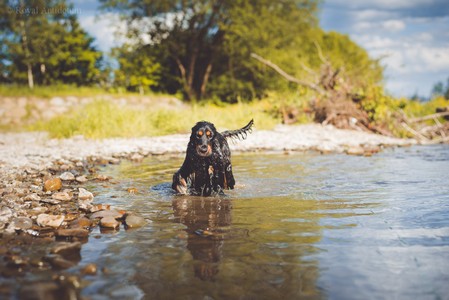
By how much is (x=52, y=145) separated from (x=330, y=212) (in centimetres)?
933

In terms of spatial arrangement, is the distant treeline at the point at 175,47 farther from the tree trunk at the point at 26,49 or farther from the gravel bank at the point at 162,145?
the gravel bank at the point at 162,145

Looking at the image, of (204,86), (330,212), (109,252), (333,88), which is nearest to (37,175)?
(109,252)

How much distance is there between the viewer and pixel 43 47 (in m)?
26.7

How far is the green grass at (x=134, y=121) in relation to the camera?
13.1m

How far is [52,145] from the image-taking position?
11.4 meters

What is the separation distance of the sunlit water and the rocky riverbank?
0.19 metres

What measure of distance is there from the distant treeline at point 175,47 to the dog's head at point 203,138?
22178 millimetres

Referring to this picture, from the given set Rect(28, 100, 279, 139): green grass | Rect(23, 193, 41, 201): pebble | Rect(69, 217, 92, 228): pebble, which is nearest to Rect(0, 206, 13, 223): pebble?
Rect(23, 193, 41, 201): pebble

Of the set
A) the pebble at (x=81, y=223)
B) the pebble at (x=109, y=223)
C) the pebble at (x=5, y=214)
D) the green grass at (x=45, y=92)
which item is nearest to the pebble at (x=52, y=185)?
the pebble at (x=5, y=214)

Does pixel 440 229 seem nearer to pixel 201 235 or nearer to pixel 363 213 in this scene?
pixel 363 213

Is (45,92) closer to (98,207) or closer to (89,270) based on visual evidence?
(98,207)

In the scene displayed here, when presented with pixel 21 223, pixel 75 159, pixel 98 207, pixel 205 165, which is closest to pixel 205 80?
pixel 75 159

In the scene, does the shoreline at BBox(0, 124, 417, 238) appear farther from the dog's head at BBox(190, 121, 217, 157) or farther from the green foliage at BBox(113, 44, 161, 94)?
the green foliage at BBox(113, 44, 161, 94)

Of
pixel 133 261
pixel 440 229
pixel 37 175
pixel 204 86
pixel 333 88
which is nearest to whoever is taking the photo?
pixel 133 261
